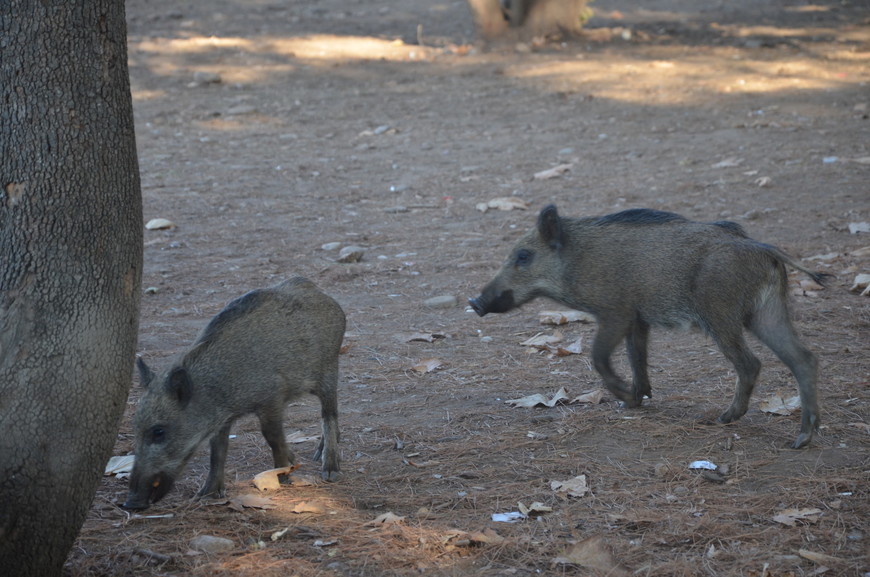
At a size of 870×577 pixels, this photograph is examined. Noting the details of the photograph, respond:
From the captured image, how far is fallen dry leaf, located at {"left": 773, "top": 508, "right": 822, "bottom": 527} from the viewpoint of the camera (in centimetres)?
394

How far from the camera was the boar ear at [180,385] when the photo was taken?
427cm

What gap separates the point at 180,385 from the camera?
4309 millimetres

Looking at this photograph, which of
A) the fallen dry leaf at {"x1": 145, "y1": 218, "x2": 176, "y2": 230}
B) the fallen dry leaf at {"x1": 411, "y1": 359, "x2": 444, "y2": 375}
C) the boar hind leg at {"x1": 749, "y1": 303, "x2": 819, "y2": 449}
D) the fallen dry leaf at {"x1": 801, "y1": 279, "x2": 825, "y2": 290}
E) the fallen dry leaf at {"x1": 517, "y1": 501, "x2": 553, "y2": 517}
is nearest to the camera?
the fallen dry leaf at {"x1": 517, "y1": 501, "x2": 553, "y2": 517}

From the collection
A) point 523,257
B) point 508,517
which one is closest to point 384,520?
point 508,517

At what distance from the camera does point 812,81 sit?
14.3 metres

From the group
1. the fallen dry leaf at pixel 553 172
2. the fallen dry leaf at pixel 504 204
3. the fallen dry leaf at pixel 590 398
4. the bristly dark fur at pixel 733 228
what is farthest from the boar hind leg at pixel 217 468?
the fallen dry leaf at pixel 553 172

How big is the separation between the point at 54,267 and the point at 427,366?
3046 millimetres

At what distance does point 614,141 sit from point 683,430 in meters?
7.81

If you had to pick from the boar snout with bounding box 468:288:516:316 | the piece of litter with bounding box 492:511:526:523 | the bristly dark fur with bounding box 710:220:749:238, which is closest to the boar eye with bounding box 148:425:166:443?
the piece of litter with bounding box 492:511:526:523

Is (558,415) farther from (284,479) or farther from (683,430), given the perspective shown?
(284,479)

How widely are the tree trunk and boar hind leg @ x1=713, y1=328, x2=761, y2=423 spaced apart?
319cm

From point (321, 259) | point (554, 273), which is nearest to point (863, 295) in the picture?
point (554, 273)

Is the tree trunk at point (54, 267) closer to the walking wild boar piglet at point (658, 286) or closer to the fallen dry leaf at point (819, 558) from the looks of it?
the fallen dry leaf at point (819, 558)

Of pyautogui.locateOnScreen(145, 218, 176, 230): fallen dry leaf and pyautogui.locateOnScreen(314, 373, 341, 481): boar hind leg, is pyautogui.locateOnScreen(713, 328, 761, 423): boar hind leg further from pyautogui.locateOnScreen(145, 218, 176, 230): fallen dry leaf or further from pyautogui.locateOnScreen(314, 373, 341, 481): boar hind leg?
pyautogui.locateOnScreen(145, 218, 176, 230): fallen dry leaf
